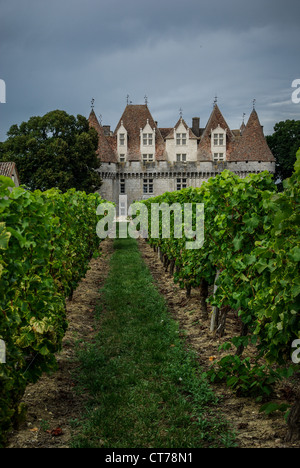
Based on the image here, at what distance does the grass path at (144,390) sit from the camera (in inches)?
135

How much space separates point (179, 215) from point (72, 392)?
211 inches

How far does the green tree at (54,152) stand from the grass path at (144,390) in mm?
25630

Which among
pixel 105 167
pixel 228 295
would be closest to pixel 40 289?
pixel 228 295

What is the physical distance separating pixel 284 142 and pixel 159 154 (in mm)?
15055

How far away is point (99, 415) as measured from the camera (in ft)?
12.4

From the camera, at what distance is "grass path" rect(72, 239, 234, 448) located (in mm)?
3422

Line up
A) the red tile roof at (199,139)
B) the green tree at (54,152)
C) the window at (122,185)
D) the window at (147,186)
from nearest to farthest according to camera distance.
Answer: the green tree at (54,152)
the red tile roof at (199,139)
the window at (147,186)
the window at (122,185)

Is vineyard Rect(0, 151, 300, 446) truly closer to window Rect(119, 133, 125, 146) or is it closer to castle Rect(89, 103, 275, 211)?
castle Rect(89, 103, 275, 211)

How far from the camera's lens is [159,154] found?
45344mm

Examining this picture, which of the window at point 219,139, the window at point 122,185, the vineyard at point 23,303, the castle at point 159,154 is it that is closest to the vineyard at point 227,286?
the vineyard at point 23,303

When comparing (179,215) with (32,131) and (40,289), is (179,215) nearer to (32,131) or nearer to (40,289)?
(40,289)

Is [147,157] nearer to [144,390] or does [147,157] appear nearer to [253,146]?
[253,146]

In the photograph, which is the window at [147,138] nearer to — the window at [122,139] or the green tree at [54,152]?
the window at [122,139]

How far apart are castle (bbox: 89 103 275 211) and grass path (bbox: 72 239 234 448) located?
3817 cm
